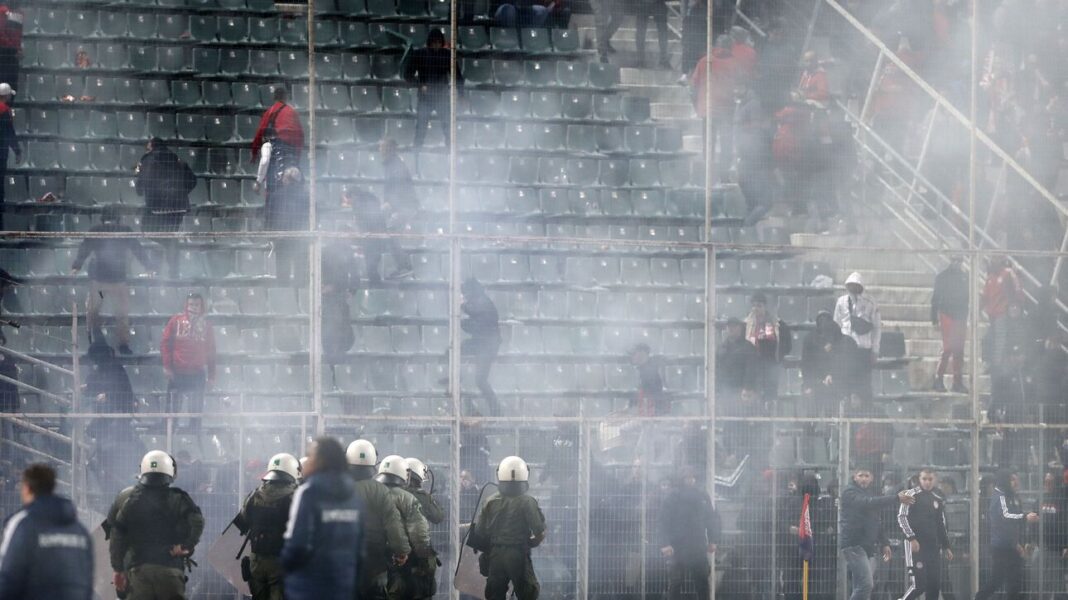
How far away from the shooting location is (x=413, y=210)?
Result: 19234 millimetres

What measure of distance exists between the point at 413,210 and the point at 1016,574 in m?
7.51

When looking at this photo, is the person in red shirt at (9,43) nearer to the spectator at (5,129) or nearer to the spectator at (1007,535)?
the spectator at (5,129)

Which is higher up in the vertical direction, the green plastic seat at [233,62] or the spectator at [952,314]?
the green plastic seat at [233,62]

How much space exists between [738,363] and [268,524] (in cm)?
586

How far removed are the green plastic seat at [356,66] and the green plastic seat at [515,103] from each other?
171 centimetres

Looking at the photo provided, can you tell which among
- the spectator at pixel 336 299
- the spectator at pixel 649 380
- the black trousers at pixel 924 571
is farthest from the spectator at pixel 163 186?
the black trousers at pixel 924 571

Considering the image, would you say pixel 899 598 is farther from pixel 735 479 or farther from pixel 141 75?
pixel 141 75

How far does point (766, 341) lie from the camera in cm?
1723

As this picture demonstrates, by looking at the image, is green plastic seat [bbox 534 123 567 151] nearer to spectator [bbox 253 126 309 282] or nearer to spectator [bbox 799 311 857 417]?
spectator [bbox 253 126 309 282]

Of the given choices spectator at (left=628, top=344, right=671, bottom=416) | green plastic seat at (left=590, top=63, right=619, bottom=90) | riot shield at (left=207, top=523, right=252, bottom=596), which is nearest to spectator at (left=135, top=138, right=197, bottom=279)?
spectator at (left=628, top=344, right=671, bottom=416)

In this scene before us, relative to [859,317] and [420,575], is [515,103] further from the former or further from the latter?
[420,575]

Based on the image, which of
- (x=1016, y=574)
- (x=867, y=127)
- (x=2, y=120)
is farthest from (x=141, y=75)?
(x=1016, y=574)

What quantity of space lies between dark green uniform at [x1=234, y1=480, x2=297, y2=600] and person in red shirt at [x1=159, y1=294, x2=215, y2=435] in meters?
3.63

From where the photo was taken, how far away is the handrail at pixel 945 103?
58.0 ft
